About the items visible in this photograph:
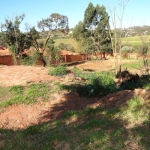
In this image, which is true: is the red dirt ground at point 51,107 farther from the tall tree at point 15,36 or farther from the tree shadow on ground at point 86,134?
the tall tree at point 15,36

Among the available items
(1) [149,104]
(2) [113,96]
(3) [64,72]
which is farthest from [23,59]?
(1) [149,104]

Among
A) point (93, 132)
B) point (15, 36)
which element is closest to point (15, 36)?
point (15, 36)

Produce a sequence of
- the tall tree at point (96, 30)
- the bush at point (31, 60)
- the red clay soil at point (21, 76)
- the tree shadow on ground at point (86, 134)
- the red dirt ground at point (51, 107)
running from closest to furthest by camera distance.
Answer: the tree shadow on ground at point (86, 134) → the red dirt ground at point (51, 107) → the red clay soil at point (21, 76) → the bush at point (31, 60) → the tall tree at point (96, 30)

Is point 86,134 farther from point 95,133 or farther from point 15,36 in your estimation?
point 15,36

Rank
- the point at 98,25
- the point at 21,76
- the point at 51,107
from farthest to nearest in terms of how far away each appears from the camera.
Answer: the point at 98,25
the point at 21,76
the point at 51,107

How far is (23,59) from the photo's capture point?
19.3 m

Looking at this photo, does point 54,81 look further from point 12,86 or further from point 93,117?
point 93,117

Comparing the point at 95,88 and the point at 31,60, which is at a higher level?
the point at 31,60

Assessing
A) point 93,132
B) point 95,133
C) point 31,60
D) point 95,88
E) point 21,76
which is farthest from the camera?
point 31,60

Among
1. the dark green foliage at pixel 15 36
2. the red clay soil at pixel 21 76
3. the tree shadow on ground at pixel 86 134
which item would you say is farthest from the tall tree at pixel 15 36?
the tree shadow on ground at pixel 86 134

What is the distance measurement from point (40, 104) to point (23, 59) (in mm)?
12670

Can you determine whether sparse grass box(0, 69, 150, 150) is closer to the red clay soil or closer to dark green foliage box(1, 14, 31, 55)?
the red clay soil

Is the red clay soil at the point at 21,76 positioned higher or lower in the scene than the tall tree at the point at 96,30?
lower

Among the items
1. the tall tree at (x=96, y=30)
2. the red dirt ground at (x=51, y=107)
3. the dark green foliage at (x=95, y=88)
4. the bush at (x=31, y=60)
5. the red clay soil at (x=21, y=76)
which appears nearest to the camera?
the red dirt ground at (x=51, y=107)
